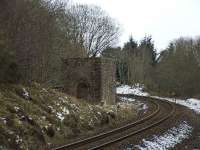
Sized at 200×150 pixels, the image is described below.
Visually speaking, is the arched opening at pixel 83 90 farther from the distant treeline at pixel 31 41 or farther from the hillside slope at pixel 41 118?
the hillside slope at pixel 41 118

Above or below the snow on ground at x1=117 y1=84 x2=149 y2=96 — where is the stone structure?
above

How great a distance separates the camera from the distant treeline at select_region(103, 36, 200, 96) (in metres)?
57.1

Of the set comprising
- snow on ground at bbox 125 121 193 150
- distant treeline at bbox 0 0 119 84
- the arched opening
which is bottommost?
snow on ground at bbox 125 121 193 150

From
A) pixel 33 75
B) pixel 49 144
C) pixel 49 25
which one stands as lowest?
pixel 49 144

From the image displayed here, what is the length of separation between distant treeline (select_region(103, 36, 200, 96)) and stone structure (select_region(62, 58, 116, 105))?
2566 centimetres

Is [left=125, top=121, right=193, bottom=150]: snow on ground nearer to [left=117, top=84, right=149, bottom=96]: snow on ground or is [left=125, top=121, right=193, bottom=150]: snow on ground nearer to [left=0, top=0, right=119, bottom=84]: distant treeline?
[left=0, top=0, right=119, bottom=84]: distant treeline

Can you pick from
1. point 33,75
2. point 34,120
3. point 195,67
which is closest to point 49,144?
point 34,120

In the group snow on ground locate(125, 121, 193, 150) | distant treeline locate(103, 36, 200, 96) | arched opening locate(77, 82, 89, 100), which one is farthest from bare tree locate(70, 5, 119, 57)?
snow on ground locate(125, 121, 193, 150)

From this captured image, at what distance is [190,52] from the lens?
198 ft

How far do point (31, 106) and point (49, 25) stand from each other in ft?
23.9

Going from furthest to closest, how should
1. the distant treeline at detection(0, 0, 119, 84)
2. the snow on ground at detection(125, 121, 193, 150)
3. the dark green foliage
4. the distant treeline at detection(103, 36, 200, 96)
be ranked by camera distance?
the distant treeline at detection(103, 36, 200, 96) → the dark green foliage → the distant treeline at detection(0, 0, 119, 84) → the snow on ground at detection(125, 121, 193, 150)

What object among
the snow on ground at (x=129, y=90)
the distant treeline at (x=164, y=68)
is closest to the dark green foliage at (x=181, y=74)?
the distant treeline at (x=164, y=68)

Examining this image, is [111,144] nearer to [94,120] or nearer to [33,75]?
[94,120]

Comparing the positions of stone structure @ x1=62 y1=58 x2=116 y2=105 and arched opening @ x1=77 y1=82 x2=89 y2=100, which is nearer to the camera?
stone structure @ x1=62 y1=58 x2=116 y2=105
